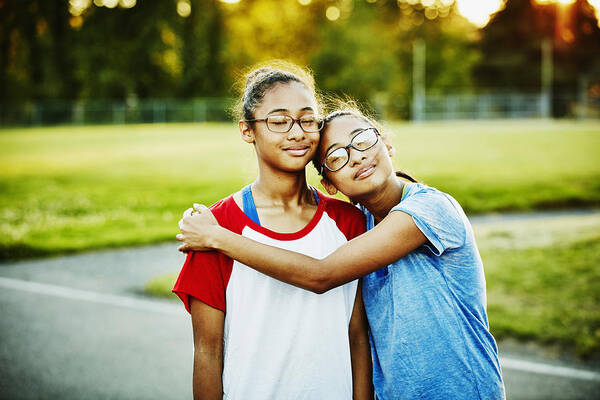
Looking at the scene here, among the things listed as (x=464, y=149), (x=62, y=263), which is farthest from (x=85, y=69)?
(x=62, y=263)

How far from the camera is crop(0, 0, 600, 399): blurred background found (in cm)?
504

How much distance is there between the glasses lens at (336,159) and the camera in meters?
2.50

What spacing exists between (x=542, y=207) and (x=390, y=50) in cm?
4576

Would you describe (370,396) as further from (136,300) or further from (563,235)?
(563,235)

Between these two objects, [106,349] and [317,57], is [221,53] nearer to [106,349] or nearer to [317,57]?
[317,57]

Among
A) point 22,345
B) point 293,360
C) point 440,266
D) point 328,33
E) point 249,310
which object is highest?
point 328,33

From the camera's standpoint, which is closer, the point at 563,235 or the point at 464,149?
the point at 563,235

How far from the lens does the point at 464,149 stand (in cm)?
2159

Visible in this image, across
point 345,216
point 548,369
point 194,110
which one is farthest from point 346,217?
point 194,110

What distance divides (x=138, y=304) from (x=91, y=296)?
0.70 metres

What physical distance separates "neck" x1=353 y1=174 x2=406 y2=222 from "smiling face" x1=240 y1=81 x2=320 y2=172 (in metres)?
0.35

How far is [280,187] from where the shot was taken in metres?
2.51

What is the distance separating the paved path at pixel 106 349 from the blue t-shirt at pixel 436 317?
89.3 inches

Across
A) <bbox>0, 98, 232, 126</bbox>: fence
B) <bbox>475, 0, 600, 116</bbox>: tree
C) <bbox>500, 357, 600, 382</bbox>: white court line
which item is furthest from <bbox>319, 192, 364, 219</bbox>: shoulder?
<bbox>475, 0, 600, 116</bbox>: tree
